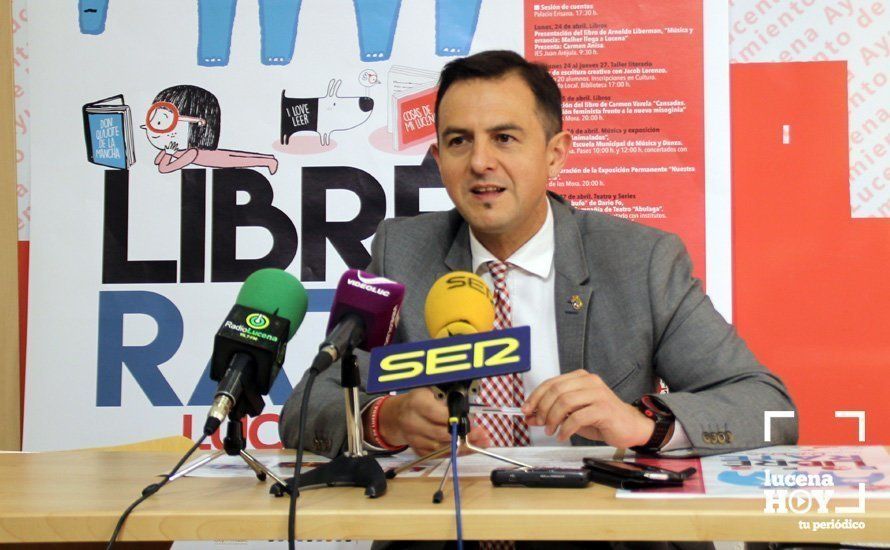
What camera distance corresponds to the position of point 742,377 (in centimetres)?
180

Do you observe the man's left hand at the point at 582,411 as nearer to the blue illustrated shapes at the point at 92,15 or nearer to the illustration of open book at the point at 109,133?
the illustration of open book at the point at 109,133

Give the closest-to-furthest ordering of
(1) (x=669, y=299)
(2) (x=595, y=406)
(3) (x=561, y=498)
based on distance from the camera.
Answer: (3) (x=561, y=498), (2) (x=595, y=406), (1) (x=669, y=299)

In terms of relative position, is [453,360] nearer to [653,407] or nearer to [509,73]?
[653,407]

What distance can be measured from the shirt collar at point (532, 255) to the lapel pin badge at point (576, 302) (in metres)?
0.12

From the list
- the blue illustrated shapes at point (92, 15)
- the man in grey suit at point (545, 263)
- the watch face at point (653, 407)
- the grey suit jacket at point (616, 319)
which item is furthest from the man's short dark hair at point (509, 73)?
the blue illustrated shapes at point (92, 15)

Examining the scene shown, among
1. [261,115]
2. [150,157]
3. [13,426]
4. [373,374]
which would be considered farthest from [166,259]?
[373,374]

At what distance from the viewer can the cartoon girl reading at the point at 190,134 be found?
320 centimetres

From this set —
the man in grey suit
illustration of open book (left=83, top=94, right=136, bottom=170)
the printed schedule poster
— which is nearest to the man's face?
the man in grey suit

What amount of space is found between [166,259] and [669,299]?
193 cm

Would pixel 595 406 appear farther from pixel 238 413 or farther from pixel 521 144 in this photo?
pixel 521 144

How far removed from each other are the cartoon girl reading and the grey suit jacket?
46.1 inches

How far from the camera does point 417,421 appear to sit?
4.96 feet

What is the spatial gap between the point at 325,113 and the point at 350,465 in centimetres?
200

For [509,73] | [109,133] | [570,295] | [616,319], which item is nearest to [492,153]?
[509,73]
